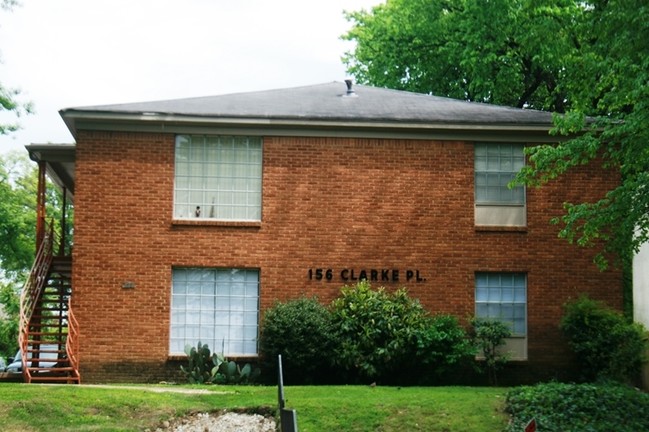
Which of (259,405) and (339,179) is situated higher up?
(339,179)

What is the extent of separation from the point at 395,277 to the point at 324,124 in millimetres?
3679

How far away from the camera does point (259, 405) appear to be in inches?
661

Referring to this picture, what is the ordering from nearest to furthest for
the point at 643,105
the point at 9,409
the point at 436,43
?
the point at 9,409
the point at 643,105
the point at 436,43

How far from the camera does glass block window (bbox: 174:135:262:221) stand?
2314 centimetres

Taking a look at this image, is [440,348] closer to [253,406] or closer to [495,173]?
[495,173]

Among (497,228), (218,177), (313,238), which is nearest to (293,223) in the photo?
(313,238)

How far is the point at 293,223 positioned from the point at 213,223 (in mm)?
1736

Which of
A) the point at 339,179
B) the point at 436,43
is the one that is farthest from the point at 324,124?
the point at 436,43

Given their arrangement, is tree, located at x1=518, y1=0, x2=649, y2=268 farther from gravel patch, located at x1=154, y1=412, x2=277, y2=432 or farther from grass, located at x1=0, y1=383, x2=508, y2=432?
gravel patch, located at x1=154, y1=412, x2=277, y2=432

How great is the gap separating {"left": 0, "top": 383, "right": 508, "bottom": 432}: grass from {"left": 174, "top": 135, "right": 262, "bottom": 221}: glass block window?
590 cm

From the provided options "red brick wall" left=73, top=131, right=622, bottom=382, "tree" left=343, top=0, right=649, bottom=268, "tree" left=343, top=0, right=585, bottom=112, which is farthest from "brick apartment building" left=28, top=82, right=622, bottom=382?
"tree" left=343, top=0, right=585, bottom=112

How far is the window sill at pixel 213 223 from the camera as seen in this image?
901 inches

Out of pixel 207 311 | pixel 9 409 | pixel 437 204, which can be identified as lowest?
pixel 9 409

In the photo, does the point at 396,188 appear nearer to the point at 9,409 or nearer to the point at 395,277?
the point at 395,277
